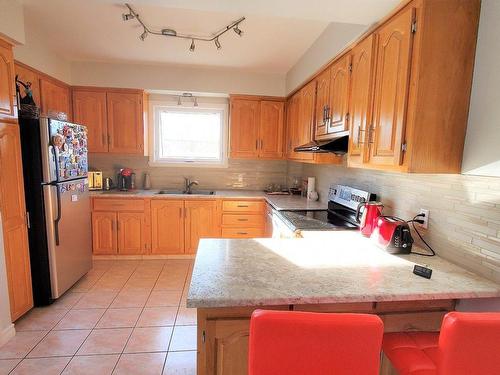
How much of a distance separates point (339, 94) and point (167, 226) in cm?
259

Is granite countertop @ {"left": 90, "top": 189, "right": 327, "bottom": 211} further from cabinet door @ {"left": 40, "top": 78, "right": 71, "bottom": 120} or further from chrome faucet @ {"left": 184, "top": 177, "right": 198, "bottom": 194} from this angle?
cabinet door @ {"left": 40, "top": 78, "right": 71, "bottom": 120}

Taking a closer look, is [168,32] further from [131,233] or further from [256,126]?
[131,233]

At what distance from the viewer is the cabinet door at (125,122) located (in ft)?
11.6

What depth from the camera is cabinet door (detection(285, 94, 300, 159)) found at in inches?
133

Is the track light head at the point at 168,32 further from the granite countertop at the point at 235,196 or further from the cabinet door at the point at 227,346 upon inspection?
the cabinet door at the point at 227,346

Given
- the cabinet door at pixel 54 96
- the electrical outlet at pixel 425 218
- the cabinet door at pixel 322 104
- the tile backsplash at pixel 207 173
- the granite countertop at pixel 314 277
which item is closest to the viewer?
the granite countertop at pixel 314 277

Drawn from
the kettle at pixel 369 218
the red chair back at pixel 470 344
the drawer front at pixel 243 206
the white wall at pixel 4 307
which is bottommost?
the white wall at pixel 4 307

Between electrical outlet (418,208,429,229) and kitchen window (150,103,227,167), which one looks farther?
kitchen window (150,103,227,167)

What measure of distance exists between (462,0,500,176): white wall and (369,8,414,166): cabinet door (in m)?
0.30

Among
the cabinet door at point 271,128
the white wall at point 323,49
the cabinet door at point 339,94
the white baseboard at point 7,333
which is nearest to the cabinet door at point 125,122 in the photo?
the cabinet door at point 271,128

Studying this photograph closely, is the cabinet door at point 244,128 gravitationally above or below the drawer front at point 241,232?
above

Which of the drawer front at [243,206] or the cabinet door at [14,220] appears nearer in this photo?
the cabinet door at [14,220]

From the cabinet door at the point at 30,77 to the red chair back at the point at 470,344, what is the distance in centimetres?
341

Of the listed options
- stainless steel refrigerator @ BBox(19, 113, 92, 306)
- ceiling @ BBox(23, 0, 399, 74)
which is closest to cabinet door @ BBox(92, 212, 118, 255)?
stainless steel refrigerator @ BBox(19, 113, 92, 306)
